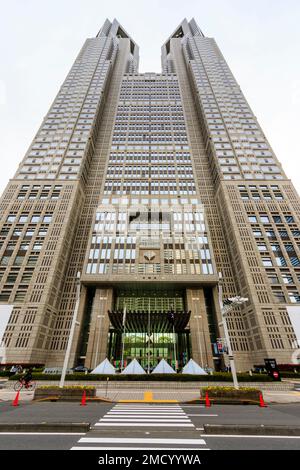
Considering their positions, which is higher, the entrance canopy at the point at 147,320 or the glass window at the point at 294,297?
the glass window at the point at 294,297

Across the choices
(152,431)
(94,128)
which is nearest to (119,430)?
(152,431)

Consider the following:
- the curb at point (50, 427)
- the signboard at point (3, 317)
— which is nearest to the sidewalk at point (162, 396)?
the curb at point (50, 427)

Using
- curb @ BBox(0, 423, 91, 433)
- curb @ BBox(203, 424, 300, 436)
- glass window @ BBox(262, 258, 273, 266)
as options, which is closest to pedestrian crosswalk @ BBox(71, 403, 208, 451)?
curb @ BBox(0, 423, 91, 433)

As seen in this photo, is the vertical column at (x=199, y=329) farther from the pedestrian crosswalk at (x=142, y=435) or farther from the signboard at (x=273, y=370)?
the pedestrian crosswalk at (x=142, y=435)

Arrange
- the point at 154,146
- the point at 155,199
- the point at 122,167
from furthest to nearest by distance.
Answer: the point at 154,146 < the point at 122,167 < the point at 155,199

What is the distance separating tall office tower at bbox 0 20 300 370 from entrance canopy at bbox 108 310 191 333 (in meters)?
0.34

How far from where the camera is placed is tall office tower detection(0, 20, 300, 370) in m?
45.5

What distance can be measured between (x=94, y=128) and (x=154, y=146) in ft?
79.2

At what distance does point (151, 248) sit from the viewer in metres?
55.8

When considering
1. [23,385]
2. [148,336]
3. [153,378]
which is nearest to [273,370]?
[153,378]

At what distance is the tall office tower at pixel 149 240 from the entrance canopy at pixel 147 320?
13.5 inches

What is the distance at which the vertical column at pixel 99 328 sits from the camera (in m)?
44.2

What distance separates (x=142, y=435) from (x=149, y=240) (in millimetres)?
49969

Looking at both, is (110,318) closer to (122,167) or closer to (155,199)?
(155,199)
